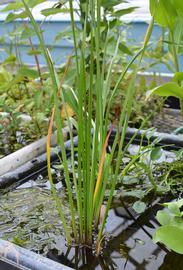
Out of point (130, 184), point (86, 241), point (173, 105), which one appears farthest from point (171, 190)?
point (173, 105)

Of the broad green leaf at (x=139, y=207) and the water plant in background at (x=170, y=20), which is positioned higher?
the water plant in background at (x=170, y=20)

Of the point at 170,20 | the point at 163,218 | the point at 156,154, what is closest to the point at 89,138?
the point at 163,218

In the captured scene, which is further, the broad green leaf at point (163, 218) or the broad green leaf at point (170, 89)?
the broad green leaf at point (170, 89)

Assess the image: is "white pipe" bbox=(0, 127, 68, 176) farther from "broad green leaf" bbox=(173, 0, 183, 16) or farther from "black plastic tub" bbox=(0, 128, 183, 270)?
"broad green leaf" bbox=(173, 0, 183, 16)

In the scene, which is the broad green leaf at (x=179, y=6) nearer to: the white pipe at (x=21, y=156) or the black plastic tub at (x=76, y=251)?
the black plastic tub at (x=76, y=251)

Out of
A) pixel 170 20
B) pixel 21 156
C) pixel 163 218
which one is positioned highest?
pixel 170 20

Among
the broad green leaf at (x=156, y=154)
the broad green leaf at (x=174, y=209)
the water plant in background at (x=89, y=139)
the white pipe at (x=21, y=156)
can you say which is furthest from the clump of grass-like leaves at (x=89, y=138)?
the white pipe at (x=21, y=156)

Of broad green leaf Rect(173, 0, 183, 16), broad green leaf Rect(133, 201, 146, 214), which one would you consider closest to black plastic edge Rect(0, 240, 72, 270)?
broad green leaf Rect(133, 201, 146, 214)

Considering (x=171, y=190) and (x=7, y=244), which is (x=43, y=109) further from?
(x=7, y=244)

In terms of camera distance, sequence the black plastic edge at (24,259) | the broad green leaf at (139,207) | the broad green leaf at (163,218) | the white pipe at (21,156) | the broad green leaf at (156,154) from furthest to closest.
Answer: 1. the white pipe at (21,156)
2. the broad green leaf at (156,154)
3. the broad green leaf at (139,207)
4. the broad green leaf at (163,218)
5. the black plastic edge at (24,259)

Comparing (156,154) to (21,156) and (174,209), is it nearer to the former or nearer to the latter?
(174,209)

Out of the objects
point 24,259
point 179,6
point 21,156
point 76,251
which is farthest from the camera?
point 21,156
